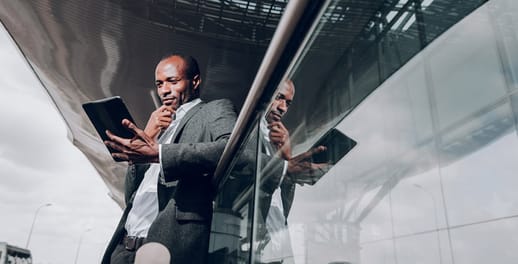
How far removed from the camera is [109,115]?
4.23 ft

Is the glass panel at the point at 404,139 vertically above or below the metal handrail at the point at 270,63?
below

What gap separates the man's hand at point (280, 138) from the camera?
3.19ft

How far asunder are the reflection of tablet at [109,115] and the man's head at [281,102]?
52cm

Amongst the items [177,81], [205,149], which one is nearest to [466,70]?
[205,149]

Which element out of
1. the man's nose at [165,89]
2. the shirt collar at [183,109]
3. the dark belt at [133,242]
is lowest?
the dark belt at [133,242]

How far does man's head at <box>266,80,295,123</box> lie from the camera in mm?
915

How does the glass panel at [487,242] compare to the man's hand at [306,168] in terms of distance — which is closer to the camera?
the glass panel at [487,242]

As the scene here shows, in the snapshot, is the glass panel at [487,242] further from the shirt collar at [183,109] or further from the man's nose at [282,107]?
the shirt collar at [183,109]

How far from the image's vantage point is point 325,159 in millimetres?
820

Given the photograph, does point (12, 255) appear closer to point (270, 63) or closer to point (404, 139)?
point (270, 63)

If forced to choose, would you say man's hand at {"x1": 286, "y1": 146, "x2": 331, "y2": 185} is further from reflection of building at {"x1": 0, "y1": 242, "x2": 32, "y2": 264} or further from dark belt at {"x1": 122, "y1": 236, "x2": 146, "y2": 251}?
reflection of building at {"x1": 0, "y1": 242, "x2": 32, "y2": 264}

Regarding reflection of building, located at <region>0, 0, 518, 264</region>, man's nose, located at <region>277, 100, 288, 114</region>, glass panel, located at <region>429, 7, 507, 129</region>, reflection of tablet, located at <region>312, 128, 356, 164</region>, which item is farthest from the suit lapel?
glass panel, located at <region>429, 7, 507, 129</region>

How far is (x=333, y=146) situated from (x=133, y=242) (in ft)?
2.85

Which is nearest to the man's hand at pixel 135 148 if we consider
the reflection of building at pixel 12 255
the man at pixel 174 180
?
the man at pixel 174 180
